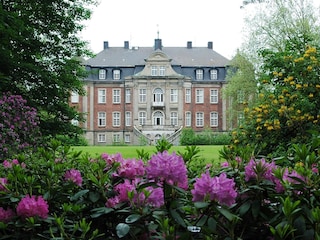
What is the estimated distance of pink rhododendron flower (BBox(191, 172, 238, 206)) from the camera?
150 centimetres

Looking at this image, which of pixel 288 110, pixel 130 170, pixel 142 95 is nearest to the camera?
pixel 130 170

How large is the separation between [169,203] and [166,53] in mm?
47163

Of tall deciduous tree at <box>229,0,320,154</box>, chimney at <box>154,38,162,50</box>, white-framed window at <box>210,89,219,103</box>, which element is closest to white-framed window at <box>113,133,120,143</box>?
chimney at <box>154,38,162,50</box>

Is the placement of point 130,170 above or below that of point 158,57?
below

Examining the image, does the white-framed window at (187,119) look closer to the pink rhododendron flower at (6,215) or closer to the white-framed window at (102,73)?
the white-framed window at (102,73)

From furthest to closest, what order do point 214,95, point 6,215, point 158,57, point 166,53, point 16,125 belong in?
point 166,53, point 214,95, point 158,57, point 16,125, point 6,215

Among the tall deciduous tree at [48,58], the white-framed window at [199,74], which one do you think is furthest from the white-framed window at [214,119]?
the tall deciduous tree at [48,58]

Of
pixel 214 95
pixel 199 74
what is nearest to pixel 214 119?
pixel 214 95

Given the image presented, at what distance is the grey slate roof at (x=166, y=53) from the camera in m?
46.8

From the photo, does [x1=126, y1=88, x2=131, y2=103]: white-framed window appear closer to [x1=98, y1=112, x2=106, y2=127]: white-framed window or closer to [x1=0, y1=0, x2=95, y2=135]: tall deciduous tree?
[x1=98, y1=112, x2=106, y2=127]: white-framed window

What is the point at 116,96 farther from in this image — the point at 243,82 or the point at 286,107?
the point at 286,107

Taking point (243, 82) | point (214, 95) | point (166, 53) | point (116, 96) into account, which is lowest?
point (243, 82)

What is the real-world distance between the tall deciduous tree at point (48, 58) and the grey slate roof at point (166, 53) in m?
32.9

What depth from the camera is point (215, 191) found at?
1.49 m
